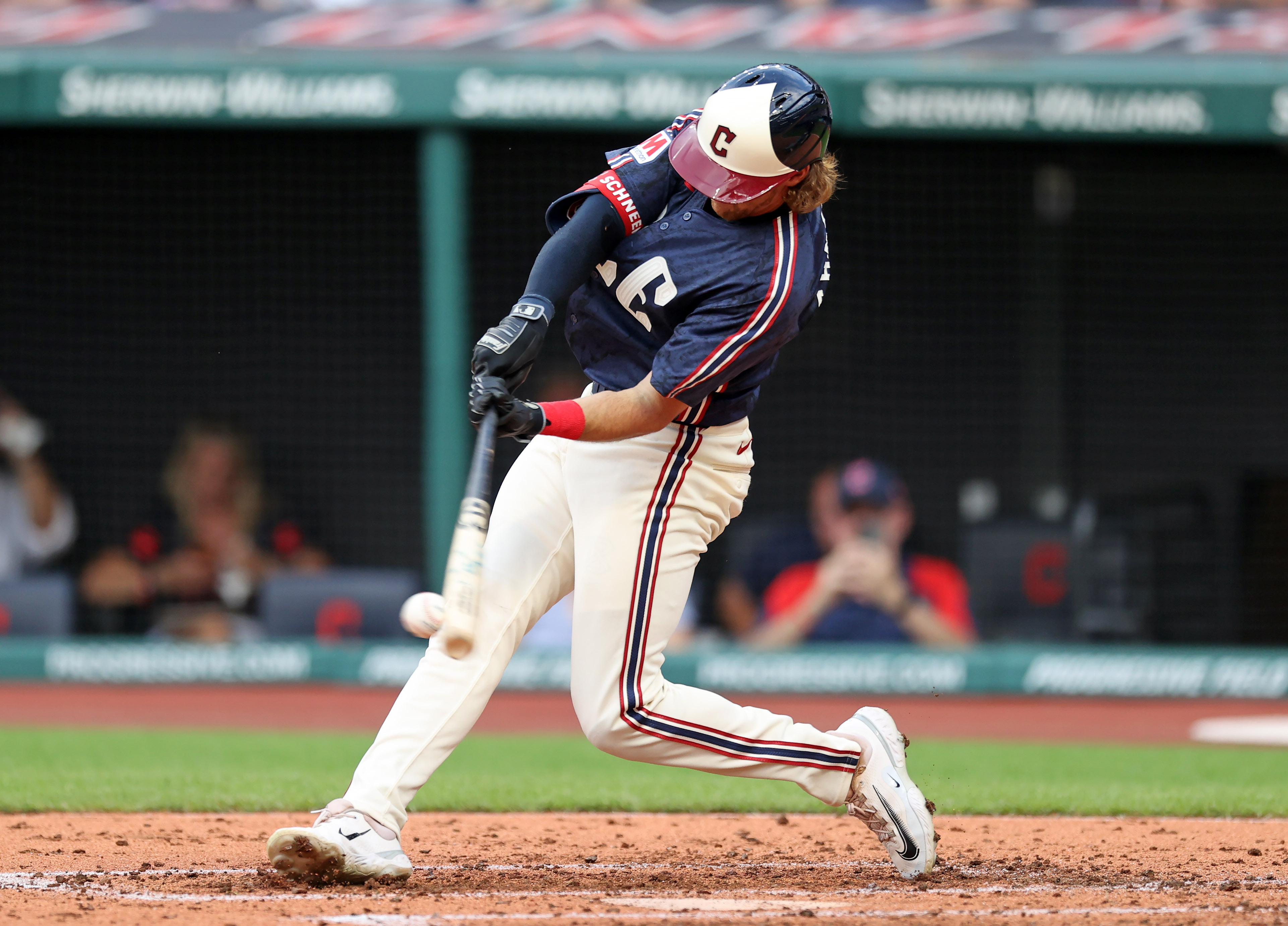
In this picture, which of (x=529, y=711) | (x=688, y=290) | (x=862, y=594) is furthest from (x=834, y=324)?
(x=688, y=290)

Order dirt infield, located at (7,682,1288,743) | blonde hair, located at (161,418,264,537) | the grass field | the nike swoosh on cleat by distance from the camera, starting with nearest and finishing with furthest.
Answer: the nike swoosh on cleat, the grass field, dirt infield, located at (7,682,1288,743), blonde hair, located at (161,418,264,537)

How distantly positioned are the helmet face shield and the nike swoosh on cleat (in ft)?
3.80

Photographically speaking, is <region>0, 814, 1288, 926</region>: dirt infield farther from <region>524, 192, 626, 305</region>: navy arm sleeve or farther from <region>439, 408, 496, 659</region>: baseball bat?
<region>524, 192, 626, 305</region>: navy arm sleeve

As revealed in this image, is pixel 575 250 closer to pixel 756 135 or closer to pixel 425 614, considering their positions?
pixel 756 135

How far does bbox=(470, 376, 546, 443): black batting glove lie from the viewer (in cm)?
274

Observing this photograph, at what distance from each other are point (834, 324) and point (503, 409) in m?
5.75

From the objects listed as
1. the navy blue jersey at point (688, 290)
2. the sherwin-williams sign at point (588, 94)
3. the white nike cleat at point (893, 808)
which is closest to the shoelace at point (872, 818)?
the white nike cleat at point (893, 808)

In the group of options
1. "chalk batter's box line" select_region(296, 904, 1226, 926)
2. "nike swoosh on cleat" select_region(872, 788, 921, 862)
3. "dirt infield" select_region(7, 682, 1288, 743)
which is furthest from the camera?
"dirt infield" select_region(7, 682, 1288, 743)

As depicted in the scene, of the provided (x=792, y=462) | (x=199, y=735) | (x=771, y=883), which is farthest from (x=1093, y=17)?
(x=771, y=883)

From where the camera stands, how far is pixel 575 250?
2881 mm

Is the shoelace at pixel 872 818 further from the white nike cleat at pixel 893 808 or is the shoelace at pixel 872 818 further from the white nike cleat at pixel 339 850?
the white nike cleat at pixel 339 850

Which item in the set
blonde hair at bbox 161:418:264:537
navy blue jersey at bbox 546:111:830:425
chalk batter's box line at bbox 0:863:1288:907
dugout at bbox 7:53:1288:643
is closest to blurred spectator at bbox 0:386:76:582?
dugout at bbox 7:53:1288:643

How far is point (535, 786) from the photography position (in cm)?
452

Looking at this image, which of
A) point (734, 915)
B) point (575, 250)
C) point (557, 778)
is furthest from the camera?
point (557, 778)
